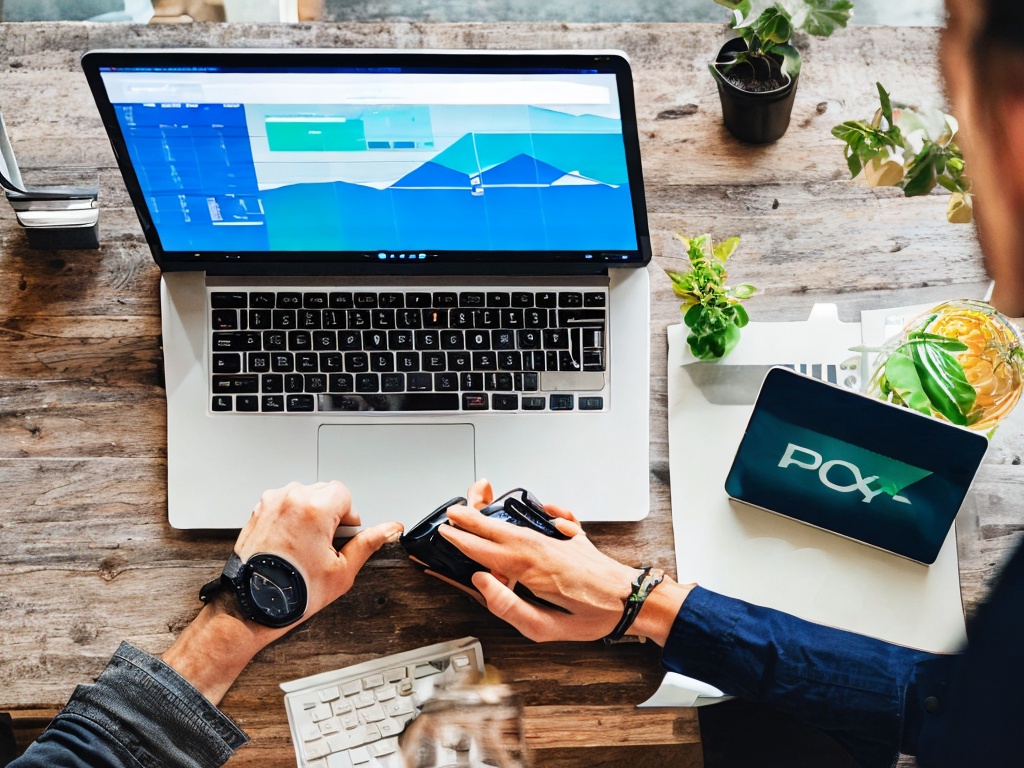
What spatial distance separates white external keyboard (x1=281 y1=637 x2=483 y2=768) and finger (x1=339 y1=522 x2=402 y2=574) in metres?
0.12

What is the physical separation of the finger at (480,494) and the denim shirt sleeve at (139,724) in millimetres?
382

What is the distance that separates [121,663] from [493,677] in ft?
1.44

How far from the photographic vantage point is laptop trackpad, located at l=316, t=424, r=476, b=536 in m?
1.07

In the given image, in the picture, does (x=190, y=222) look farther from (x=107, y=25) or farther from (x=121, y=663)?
(x=121, y=663)

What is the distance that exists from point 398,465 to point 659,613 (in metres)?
0.36

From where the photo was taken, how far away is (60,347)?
1128 mm

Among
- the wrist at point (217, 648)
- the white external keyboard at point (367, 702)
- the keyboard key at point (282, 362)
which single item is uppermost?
the keyboard key at point (282, 362)

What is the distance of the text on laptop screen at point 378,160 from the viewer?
903 millimetres

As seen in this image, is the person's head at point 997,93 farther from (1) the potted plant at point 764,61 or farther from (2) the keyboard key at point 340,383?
(2) the keyboard key at point 340,383

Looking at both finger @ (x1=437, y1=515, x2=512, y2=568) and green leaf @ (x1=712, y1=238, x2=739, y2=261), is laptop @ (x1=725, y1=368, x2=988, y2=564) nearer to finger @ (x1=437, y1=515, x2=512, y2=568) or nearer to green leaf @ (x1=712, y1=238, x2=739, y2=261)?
green leaf @ (x1=712, y1=238, x2=739, y2=261)

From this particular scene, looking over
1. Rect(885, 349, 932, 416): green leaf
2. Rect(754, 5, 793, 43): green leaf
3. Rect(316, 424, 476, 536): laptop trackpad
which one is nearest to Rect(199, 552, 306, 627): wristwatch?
Rect(316, 424, 476, 536): laptop trackpad

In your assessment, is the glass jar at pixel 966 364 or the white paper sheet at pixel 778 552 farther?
the white paper sheet at pixel 778 552

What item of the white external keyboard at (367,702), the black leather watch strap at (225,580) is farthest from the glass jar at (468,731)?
the black leather watch strap at (225,580)

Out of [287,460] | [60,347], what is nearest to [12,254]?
[60,347]
